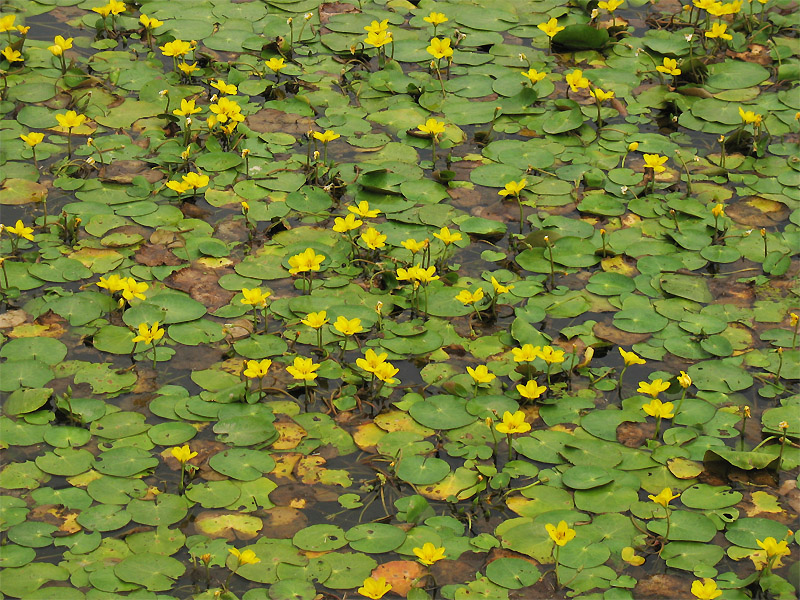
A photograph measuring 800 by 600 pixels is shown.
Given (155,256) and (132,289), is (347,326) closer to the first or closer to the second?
(132,289)

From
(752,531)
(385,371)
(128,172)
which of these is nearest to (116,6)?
(128,172)

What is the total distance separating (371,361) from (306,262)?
0.66m

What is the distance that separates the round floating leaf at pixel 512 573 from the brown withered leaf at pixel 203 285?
1.74m

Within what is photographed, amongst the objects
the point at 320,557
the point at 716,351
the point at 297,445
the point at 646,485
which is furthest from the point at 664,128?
the point at 320,557

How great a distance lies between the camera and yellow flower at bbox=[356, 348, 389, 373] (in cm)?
383

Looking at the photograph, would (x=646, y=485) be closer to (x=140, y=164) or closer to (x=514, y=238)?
(x=514, y=238)

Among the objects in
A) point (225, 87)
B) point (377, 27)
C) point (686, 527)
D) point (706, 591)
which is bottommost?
point (686, 527)

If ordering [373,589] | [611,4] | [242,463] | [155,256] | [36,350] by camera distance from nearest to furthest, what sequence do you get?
[373,589] → [242,463] → [36,350] → [155,256] → [611,4]

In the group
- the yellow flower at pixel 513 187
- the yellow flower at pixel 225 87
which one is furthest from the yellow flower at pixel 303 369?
the yellow flower at pixel 225 87

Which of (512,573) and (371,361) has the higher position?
(371,361)

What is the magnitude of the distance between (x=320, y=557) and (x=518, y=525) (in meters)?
0.68

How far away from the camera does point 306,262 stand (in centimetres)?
430

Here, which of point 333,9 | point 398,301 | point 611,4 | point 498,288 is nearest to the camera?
point 498,288

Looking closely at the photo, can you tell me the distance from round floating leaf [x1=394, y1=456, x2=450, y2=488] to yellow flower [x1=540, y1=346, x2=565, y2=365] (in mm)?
573
